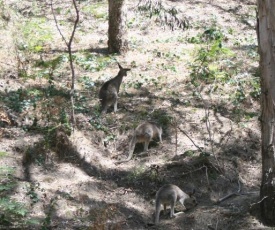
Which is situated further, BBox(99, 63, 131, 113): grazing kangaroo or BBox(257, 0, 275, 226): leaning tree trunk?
BBox(99, 63, 131, 113): grazing kangaroo

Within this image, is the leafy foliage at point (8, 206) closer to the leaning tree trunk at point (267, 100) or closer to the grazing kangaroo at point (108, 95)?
the grazing kangaroo at point (108, 95)

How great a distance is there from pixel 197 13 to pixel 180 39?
267 centimetres

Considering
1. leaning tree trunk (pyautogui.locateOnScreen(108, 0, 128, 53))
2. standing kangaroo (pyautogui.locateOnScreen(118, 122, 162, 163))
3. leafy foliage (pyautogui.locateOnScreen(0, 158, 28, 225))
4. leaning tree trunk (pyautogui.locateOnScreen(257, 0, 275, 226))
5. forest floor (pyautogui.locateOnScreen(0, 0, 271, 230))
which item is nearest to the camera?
leafy foliage (pyautogui.locateOnScreen(0, 158, 28, 225))

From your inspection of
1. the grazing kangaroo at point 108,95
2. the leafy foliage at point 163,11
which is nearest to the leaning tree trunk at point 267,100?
the grazing kangaroo at point 108,95

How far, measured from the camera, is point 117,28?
15453 mm

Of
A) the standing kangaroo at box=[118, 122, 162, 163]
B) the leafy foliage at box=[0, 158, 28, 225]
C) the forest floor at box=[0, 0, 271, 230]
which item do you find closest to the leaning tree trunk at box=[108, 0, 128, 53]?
the forest floor at box=[0, 0, 271, 230]

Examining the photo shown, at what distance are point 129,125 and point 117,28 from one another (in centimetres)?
486

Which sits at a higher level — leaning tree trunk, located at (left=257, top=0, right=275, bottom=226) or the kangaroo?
leaning tree trunk, located at (left=257, top=0, right=275, bottom=226)

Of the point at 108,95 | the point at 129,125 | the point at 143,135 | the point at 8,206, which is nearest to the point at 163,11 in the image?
the point at 108,95

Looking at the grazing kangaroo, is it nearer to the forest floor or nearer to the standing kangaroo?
the forest floor

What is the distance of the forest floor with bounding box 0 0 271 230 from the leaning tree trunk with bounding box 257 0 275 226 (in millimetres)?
273

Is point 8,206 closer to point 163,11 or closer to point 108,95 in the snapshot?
point 108,95

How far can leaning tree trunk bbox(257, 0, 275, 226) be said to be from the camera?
740 centimetres

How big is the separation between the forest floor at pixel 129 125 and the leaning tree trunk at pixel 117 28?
351 mm
